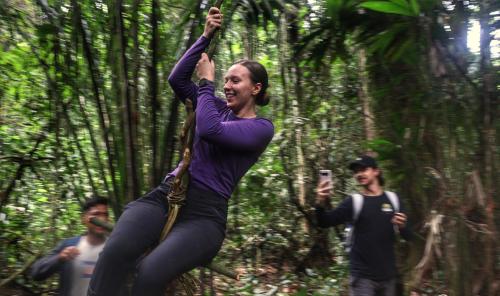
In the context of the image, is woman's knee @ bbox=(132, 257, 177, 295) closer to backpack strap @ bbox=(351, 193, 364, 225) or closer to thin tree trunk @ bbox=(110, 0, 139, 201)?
thin tree trunk @ bbox=(110, 0, 139, 201)

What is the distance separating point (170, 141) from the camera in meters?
3.28

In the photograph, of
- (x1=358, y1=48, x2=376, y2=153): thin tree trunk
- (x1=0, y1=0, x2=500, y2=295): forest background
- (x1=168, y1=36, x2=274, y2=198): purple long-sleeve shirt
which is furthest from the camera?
(x1=358, y1=48, x2=376, y2=153): thin tree trunk

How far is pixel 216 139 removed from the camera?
2520mm

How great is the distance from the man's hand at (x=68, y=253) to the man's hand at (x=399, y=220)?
6.64ft

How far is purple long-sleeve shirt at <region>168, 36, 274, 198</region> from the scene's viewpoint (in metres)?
2.52

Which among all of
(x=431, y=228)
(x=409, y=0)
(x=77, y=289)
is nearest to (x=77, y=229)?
(x=77, y=289)

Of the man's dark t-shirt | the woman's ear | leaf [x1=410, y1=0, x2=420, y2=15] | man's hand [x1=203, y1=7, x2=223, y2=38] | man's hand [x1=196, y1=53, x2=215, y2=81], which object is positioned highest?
leaf [x1=410, y1=0, x2=420, y2=15]

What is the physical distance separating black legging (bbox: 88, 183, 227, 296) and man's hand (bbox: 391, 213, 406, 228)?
1.65 metres

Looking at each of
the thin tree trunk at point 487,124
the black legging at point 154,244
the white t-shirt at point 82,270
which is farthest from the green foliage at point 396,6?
the white t-shirt at point 82,270

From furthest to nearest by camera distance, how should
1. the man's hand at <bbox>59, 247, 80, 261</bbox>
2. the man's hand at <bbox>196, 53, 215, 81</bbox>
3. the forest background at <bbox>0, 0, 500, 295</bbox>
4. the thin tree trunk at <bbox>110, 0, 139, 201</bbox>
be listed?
the forest background at <bbox>0, 0, 500, 295</bbox>
the man's hand at <bbox>59, 247, 80, 261</bbox>
the thin tree trunk at <bbox>110, 0, 139, 201</bbox>
the man's hand at <bbox>196, 53, 215, 81</bbox>

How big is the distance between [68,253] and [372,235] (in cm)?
196

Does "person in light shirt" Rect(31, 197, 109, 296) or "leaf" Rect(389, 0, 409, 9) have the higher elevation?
"leaf" Rect(389, 0, 409, 9)

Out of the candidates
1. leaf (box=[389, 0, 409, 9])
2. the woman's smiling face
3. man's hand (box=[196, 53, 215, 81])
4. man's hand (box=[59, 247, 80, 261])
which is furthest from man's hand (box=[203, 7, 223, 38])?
man's hand (box=[59, 247, 80, 261])

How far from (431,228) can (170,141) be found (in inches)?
83.1
